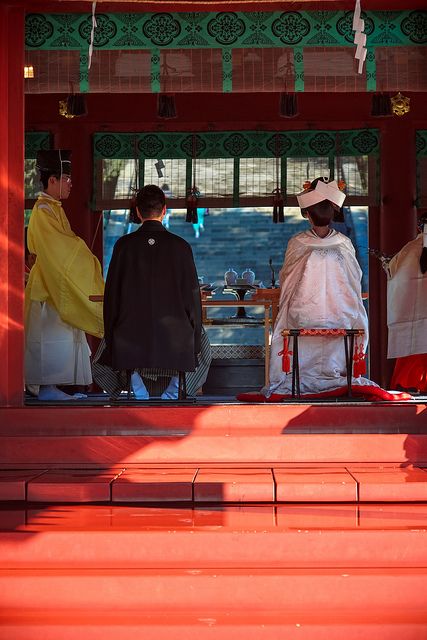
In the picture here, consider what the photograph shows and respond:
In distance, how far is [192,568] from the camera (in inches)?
149

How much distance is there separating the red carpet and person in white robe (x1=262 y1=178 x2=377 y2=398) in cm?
21

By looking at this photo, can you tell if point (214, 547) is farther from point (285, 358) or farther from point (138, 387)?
point (285, 358)

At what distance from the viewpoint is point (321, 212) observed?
23.4 feet

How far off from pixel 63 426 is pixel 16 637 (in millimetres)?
2485

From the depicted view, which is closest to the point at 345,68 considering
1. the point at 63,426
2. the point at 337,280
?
the point at 337,280

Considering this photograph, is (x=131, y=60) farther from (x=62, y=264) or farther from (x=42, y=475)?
(x=42, y=475)

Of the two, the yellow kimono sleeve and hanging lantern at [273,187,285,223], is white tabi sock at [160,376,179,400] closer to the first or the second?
the yellow kimono sleeve

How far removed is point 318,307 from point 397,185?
158 inches

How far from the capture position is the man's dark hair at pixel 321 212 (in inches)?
280

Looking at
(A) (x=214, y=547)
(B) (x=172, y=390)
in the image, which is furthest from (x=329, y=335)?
(A) (x=214, y=547)

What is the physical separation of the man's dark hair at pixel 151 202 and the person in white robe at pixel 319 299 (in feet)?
3.68

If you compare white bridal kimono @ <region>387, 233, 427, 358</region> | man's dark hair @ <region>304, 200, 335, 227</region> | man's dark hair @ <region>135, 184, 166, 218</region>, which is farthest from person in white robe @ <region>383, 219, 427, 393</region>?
man's dark hair @ <region>135, 184, 166, 218</region>

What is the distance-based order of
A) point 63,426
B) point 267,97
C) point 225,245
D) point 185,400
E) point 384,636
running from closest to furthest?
point 384,636 < point 63,426 < point 185,400 < point 267,97 < point 225,245

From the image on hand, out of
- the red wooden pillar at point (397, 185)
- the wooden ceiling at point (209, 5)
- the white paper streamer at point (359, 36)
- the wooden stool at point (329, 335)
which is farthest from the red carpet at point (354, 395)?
the red wooden pillar at point (397, 185)
